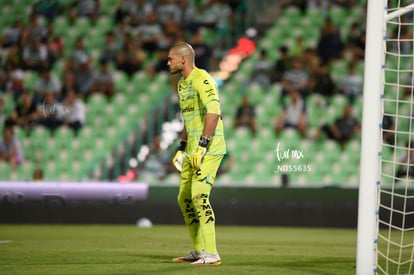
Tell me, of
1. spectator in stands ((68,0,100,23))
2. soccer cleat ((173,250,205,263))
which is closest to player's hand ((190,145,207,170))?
soccer cleat ((173,250,205,263))

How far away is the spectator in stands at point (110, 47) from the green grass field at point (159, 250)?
4.71 meters

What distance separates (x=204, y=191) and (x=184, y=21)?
1167cm

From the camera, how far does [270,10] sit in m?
19.8

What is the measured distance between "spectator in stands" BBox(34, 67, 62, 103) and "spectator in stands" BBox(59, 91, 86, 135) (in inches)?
10.5

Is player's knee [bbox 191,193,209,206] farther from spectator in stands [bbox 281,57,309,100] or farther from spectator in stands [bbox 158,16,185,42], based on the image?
spectator in stands [bbox 158,16,185,42]

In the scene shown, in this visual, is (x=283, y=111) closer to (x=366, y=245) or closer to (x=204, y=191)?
(x=204, y=191)

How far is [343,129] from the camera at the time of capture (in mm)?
17484

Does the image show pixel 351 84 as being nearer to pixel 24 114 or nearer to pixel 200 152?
pixel 24 114

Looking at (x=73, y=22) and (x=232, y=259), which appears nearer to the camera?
(x=232, y=259)

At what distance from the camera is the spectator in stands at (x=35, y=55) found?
62.1 ft

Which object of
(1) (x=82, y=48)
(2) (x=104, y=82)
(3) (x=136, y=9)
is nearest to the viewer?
(2) (x=104, y=82)

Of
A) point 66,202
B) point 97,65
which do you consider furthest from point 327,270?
point 97,65

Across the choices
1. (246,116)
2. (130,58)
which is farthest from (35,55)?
(246,116)

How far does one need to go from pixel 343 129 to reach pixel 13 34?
7894 mm
